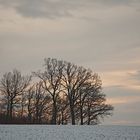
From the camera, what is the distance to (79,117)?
84938mm

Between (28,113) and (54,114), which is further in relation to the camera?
(28,113)

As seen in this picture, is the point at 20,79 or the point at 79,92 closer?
the point at 79,92

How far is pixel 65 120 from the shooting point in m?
88.8

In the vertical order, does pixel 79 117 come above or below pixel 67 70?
below

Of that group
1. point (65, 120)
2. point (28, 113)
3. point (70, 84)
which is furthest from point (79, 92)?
point (28, 113)

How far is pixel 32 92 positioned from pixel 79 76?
14.0 metres

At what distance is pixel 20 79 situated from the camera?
95.9 m

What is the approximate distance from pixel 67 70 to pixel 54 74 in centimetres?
297

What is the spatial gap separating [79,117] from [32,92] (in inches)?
604

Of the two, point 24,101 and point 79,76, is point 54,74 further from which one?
point 24,101

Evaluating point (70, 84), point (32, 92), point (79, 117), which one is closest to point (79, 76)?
point (70, 84)

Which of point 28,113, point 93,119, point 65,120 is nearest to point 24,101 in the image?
point 28,113

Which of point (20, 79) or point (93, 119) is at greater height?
point (20, 79)

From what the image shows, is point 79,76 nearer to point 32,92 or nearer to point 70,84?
point 70,84
